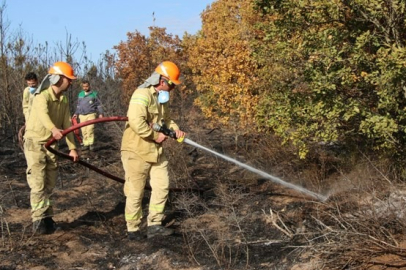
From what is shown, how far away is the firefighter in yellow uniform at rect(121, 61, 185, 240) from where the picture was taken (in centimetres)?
533

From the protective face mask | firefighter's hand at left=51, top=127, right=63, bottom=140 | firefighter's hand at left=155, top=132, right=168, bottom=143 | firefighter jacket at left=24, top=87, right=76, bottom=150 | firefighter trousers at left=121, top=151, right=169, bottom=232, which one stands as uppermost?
the protective face mask

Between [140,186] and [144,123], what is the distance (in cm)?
70

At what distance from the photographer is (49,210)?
573cm

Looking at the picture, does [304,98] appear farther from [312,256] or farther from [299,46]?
[312,256]

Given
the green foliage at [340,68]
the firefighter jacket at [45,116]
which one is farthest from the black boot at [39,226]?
the green foliage at [340,68]

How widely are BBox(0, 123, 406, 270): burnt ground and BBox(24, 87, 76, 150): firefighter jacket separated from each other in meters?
0.92

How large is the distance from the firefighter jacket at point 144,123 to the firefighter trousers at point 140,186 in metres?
0.09

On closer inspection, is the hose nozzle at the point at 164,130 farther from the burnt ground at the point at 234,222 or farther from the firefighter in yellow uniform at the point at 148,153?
the burnt ground at the point at 234,222

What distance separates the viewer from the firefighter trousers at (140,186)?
536cm

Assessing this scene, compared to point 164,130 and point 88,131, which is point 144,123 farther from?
point 88,131

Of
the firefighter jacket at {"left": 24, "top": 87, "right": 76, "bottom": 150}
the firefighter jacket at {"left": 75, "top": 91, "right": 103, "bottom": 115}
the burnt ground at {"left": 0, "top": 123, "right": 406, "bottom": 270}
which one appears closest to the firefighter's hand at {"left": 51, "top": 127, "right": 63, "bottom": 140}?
the firefighter jacket at {"left": 24, "top": 87, "right": 76, "bottom": 150}

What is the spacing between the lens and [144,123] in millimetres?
5223

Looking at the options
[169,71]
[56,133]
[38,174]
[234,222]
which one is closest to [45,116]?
[56,133]

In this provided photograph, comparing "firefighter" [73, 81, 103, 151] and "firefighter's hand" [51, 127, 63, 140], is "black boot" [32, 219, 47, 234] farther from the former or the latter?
"firefighter" [73, 81, 103, 151]
